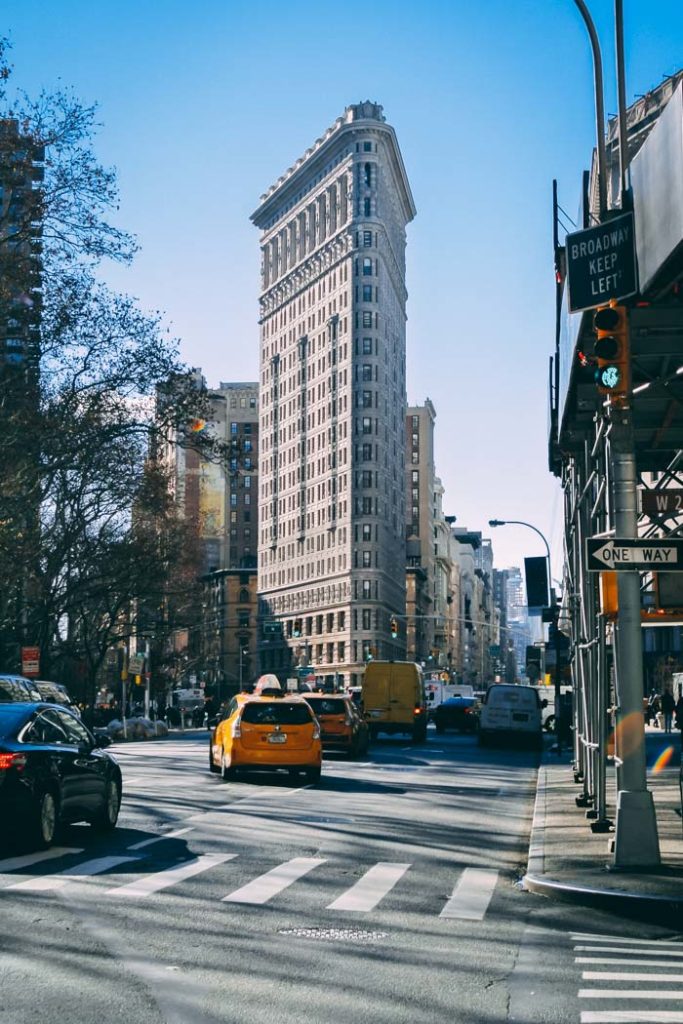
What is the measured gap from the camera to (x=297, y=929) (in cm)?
978

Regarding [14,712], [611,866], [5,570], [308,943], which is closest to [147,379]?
[5,570]

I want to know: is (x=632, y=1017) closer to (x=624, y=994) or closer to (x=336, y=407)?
(x=624, y=994)

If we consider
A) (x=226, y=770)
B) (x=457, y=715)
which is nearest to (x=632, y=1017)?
(x=226, y=770)

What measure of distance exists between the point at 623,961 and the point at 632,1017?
71.5 inches

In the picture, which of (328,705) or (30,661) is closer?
(328,705)

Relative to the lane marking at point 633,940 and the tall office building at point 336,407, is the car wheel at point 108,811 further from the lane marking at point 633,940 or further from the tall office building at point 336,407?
the tall office building at point 336,407

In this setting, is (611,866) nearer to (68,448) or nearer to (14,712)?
(14,712)

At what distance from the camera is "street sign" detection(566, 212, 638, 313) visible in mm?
13500

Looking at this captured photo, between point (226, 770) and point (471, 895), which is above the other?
point (226, 770)

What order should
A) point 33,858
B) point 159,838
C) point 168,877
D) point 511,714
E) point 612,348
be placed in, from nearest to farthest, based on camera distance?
1. point 168,877
2. point 612,348
3. point 33,858
4. point 159,838
5. point 511,714

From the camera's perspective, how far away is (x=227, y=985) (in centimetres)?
769

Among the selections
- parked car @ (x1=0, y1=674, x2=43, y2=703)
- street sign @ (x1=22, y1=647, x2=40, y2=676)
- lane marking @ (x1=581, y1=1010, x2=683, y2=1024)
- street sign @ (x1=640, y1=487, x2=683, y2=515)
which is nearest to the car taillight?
lane marking @ (x1=581, y1=1010, x2=683, y2=1024)

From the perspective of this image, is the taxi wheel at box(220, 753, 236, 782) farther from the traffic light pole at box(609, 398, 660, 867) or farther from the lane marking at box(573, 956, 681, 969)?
the lane marking at box(573, 956, 681, 969)

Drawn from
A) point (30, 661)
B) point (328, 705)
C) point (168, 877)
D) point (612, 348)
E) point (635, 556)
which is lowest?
point (168, 877)
